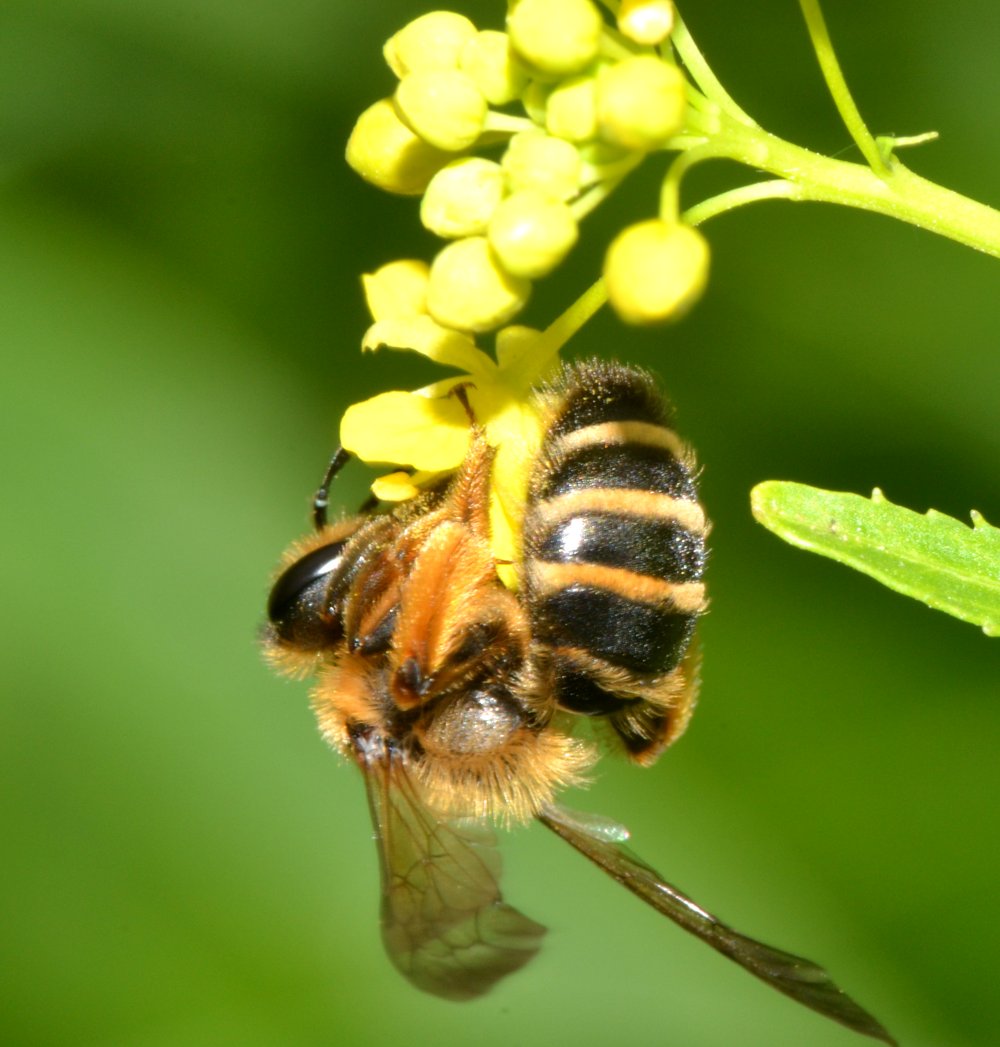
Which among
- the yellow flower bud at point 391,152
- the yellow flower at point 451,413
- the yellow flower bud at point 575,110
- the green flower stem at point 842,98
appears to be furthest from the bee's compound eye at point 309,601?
the green flower stem at point 842,98

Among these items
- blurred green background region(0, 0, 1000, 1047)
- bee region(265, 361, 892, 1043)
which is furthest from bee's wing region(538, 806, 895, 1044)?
blurred green background region(0, 0, 1000, 1047)

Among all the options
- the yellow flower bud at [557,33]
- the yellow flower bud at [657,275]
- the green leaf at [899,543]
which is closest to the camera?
the yellow flower bud at [657,275]

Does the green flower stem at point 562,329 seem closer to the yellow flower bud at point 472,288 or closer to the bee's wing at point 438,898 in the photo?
the yellow flower bud at point 472,288

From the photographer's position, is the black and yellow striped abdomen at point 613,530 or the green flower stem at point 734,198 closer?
the green flower stem at point 734,198

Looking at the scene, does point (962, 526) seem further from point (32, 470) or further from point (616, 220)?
point (32, 470)

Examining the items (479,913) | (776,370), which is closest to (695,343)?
(776,370)

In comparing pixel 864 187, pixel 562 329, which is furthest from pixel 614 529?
pixel 864 187

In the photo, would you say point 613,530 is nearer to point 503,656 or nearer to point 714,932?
point 503,656
